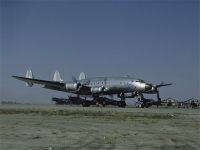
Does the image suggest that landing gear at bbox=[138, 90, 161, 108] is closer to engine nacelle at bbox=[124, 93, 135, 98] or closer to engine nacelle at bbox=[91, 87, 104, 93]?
engine nacelle at bbox=[124, 93, 135, 98]

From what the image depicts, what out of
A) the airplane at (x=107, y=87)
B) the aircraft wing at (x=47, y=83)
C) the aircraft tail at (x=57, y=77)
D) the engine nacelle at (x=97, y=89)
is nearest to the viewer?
the airplane at (x=107, y=87)

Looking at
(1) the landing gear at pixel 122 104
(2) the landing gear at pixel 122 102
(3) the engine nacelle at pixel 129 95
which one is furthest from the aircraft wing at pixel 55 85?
(3) the engine nacelle at pixel 129 95

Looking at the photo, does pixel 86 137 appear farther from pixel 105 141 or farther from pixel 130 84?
pixel 130 84

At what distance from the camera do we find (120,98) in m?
65.8

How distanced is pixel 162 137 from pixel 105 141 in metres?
2.98

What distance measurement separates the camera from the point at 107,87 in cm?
6512

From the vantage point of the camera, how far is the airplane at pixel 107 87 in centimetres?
6150

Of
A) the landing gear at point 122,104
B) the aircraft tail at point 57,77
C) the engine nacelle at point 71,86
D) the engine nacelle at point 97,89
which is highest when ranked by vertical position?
the aircraft tail at point 57,77

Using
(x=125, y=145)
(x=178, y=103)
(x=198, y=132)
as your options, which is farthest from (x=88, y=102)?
(x=125, y=145)

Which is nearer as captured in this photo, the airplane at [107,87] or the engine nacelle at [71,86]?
the airplane at [107,87]

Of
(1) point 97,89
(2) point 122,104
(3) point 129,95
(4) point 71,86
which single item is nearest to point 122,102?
(2) point 122,104

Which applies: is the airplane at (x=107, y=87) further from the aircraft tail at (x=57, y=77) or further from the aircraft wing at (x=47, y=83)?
the aircraft tail at (x=57, y=77)

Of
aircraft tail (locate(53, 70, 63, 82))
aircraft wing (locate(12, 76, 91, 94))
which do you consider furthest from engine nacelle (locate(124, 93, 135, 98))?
aircraft tail (locate(53, 70, 63, 82))

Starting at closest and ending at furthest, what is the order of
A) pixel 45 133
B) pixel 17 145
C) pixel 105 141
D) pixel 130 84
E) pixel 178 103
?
pixel 17 145, pixel 105 141, pixel 45 133, pixel 130 84, pixel 178 103
